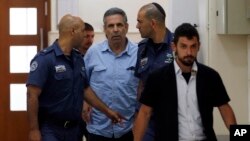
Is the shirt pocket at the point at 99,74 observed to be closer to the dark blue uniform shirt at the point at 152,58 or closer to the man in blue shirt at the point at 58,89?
the man in blue shirt at the point at 58,89

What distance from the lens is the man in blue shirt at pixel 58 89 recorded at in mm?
3182

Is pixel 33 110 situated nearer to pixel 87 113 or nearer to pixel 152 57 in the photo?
pixel 87 113

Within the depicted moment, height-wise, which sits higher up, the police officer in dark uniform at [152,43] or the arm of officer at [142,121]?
the police officer in dark uniform at [152,43]

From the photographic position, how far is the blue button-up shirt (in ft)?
11.9

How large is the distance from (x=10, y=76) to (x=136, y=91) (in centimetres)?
279

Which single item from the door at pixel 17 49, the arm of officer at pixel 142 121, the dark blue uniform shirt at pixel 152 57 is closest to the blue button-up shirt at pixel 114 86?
the dark blue uniform shirt at pixel 152 57

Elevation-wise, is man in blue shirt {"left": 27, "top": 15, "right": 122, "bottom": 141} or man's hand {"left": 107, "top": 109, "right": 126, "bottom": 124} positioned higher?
man in blue shirt {"left": 27, "top": 15, "right": 122, "bottom": 141}

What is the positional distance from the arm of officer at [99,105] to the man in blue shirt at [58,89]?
0.50 ft

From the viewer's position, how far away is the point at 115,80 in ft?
11.9

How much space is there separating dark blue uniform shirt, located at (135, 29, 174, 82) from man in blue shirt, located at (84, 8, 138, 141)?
0.79 ft

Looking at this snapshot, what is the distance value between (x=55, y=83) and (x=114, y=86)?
547 millimetres

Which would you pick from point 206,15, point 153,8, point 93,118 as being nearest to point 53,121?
point 93,118

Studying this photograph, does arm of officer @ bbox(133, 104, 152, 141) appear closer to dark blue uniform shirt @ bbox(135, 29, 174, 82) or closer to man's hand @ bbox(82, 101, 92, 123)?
dark blue uniform shirt @ bbox(135, 29, 174, 82)

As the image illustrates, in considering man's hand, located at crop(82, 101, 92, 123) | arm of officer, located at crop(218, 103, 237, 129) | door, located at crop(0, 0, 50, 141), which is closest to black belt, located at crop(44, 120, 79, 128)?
man's hand, located at crop(82, 101, 92, 123)
